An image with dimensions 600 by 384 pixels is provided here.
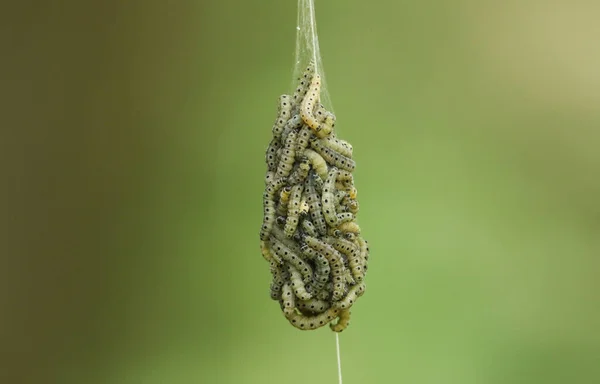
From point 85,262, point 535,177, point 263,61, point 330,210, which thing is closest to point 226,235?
point 85,262

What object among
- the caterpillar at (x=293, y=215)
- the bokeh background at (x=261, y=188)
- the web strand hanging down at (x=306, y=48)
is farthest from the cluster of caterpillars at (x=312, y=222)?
the bokeh background at (x=261, y=188)

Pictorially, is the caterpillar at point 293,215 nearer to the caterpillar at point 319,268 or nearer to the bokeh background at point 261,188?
the caterpillar at point 319,268

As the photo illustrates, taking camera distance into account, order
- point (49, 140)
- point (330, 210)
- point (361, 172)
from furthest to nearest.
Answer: point (361, 172) < point (49, 140) < point (330, 210)

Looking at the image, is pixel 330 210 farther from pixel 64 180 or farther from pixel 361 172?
pixel 64 180

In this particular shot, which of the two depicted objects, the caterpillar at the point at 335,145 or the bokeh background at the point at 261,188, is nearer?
the caterpillar at the point at 335,145

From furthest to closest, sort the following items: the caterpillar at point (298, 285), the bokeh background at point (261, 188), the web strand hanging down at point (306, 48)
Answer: the bokeh background at point (261, 188) → the web strand hanging down at point (306, 48) → the caterpillar at point (298, 285)

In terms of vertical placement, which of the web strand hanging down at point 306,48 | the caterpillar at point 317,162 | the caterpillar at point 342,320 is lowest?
the caterpillar at point 342,320

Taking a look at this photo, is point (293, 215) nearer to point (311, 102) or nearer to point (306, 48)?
point (311, 102)
